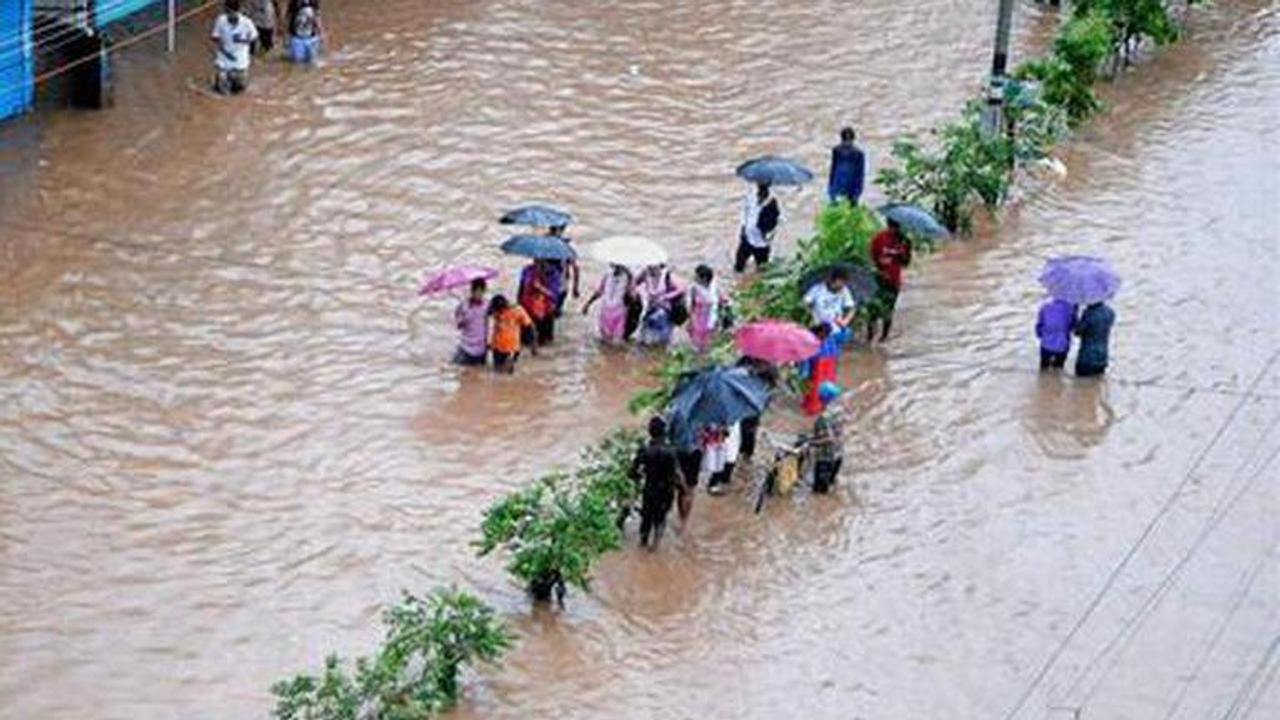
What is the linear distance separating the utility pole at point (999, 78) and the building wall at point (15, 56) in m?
9.65

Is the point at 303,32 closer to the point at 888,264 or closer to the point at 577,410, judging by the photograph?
the point at 888,264

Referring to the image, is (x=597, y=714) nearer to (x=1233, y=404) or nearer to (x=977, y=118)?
(x=1233, y=404)

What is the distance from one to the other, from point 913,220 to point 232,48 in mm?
8524

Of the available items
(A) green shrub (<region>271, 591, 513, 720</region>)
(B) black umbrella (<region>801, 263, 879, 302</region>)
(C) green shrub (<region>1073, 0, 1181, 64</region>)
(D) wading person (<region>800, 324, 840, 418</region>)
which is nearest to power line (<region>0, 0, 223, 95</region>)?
(B) black umbrella (<region>801, 263, 879, 302</region>)

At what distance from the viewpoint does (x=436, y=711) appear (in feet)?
Result: 45.6

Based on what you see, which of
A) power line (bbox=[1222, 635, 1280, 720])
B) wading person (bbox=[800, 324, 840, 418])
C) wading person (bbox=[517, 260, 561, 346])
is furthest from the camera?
wading person (bbox=[517, 260, 561, 346])

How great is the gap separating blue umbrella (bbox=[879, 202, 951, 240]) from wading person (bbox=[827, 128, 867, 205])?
2.05 metres

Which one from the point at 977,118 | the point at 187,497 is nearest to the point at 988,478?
the point at 187,497

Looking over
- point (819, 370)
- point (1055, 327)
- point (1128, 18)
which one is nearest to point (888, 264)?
point (1055, 327)

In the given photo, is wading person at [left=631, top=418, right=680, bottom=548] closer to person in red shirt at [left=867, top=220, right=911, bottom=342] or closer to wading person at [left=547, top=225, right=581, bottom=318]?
wading person at [left=547, top=225, right=581, bottom=318]

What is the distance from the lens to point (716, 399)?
1666 centimetres

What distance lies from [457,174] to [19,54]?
4.56 metres

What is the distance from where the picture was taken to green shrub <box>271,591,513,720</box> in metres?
13.3

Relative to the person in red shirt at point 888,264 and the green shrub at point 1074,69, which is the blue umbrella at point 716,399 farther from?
the green shrub at point 1074,69
